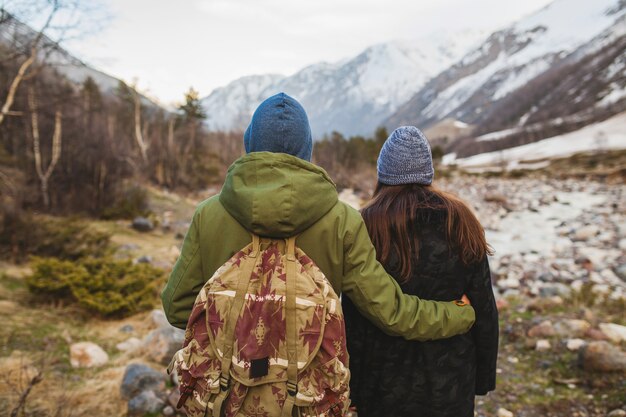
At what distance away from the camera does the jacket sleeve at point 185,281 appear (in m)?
1.64

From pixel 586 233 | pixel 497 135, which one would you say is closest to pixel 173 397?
pixel 586 233

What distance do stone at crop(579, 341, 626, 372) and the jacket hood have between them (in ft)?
11.4

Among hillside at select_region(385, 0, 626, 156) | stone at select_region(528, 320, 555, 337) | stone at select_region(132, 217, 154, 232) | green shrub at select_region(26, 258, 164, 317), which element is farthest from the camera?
hillside at select_region(385, 0, 626, 156)

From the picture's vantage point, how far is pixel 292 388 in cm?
141

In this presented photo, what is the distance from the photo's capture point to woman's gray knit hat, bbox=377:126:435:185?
1.89m

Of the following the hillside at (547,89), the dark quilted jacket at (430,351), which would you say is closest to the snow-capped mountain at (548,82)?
the hillside at (547,89)

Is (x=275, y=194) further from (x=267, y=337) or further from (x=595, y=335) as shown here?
(x=595, y=335)

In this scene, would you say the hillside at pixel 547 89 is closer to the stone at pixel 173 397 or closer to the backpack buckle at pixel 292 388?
the stone at pixel 173 397

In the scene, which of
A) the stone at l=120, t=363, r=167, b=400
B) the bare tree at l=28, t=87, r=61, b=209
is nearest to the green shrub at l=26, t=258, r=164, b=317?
the stone at l=120, t=363, r=167, b=400

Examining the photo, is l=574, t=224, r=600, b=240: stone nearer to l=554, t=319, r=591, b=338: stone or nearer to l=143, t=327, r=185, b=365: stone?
l=554, t=319, r=591, b=338: stone

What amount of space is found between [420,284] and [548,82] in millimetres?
114241

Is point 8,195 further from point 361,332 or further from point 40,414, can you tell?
point 361,332

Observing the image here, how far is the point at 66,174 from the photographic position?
39.8 feet

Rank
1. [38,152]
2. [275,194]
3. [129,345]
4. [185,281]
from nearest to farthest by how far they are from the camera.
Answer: [275,194] → [185,281] → [129,345] → [38,152]
